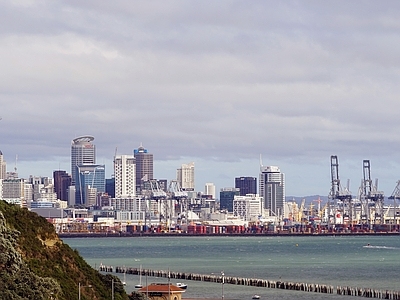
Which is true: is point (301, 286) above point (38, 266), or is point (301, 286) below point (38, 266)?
below

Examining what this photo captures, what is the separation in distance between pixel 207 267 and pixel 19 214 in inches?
2725

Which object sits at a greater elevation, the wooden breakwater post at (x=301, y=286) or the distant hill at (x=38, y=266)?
the distant hill at (x=38, y=266)

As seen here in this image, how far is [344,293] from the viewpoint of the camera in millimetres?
77875

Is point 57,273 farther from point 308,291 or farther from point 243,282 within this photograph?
point 243,282

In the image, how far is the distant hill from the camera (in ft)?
129

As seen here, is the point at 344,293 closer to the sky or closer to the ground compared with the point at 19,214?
closer to the ground

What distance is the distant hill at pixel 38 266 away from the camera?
3922 centimetres

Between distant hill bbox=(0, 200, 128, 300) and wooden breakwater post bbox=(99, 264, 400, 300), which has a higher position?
distant hill bbox=(0, 200, 128, 300)

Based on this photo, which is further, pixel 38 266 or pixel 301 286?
pixel 301 286

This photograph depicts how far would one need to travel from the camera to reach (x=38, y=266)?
149 feet

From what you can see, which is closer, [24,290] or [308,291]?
[24,290]

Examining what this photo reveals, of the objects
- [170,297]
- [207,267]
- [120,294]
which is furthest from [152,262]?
[120,294]

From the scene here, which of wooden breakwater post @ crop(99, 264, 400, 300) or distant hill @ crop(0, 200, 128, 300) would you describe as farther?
wooden breakwater post @ crop(99, 264, 400, 300)

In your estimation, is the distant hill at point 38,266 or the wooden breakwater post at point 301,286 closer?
the distant hill at point 38,266
